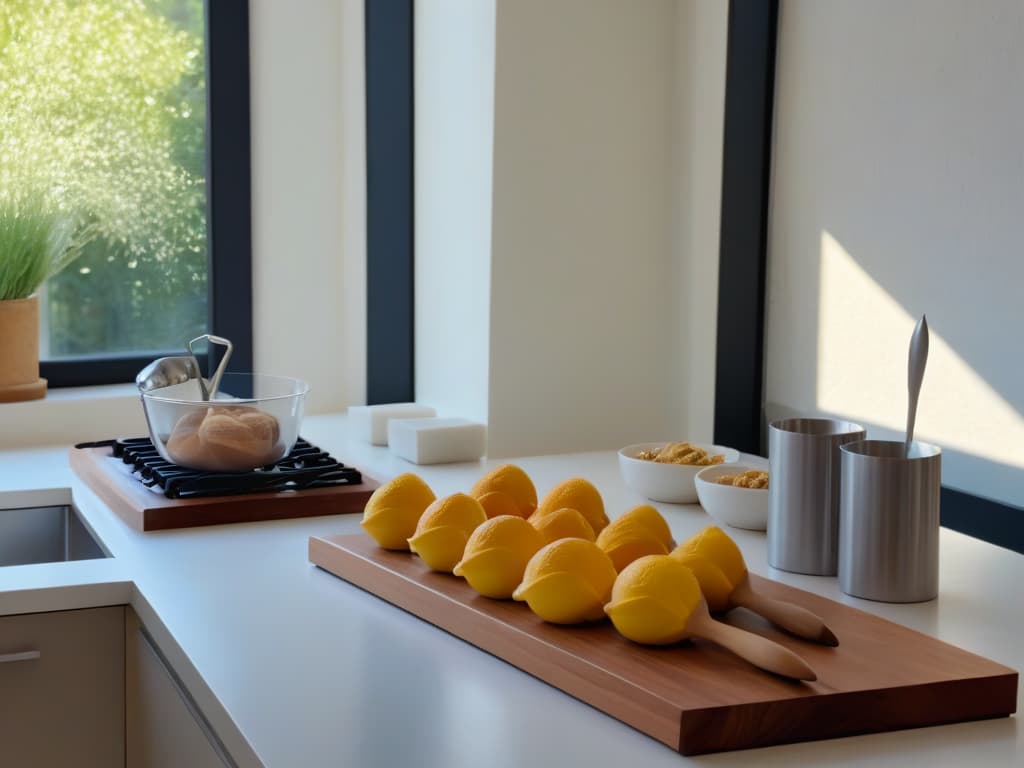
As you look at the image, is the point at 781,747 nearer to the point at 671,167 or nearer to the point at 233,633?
the point at 233,633

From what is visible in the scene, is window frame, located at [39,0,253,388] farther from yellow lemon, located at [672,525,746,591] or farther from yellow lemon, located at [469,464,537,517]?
yellow lemon, located at [672,525,746,591]

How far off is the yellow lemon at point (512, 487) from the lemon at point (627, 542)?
0.75 ft

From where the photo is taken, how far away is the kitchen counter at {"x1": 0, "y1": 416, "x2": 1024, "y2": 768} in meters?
0.98

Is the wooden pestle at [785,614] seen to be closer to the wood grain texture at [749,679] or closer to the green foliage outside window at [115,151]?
the wood grain texture at [749,679]

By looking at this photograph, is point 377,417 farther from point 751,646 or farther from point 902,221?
point 751,646

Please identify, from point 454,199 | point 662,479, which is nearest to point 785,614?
point 662,479

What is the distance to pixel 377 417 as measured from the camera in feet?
7.57

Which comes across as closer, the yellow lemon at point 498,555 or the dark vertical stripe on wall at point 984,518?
the yellow lemon at point 498,555

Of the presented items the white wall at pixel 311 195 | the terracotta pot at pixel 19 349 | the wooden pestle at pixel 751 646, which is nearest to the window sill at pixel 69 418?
the terracotta pot at pixel 19 349

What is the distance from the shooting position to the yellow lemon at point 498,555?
1222mm

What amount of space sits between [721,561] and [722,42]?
129 cm

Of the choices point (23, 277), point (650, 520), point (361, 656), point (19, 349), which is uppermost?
point (23, 277)

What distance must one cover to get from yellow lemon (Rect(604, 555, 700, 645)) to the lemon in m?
0.13

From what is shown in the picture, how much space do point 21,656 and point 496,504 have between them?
1.83 feet
